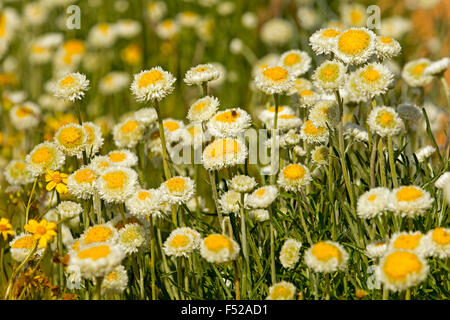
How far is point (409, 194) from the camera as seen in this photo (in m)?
1.65

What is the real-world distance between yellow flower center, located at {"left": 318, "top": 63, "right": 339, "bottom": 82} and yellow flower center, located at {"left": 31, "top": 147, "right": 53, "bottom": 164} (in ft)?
3.12

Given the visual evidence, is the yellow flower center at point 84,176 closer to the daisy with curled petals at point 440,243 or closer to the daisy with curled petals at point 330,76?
the daisy with curled petals at point 330,76

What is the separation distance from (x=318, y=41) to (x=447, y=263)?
2.71ft

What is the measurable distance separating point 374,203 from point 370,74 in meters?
0.45

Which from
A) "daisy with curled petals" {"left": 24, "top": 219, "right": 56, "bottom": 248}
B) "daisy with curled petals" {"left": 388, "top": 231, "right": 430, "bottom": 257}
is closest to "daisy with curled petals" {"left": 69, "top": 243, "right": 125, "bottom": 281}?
"daisy with curled petals" {"left": 24, "top": 219, "right": 56, "bottom": 248}

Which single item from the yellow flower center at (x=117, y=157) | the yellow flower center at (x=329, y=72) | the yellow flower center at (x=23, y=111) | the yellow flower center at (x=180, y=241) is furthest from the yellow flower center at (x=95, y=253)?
the yellow flower center at (x=23, y=111)

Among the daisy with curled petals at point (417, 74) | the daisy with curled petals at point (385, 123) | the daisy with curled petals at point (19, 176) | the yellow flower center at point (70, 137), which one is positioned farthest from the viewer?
the daisy with curled petals at point (417, 74)

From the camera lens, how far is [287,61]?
2535 mm

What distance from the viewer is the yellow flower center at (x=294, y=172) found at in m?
2.02

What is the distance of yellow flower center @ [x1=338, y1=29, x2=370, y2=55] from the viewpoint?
1.99m

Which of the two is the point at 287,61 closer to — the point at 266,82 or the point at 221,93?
the point at 266,82

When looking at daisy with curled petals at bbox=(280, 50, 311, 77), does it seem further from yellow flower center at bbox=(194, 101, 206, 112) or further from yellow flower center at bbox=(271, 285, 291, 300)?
yellow flower center at bbox=(271, 285, 291, 300)

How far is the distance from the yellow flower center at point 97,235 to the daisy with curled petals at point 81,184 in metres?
0.22
